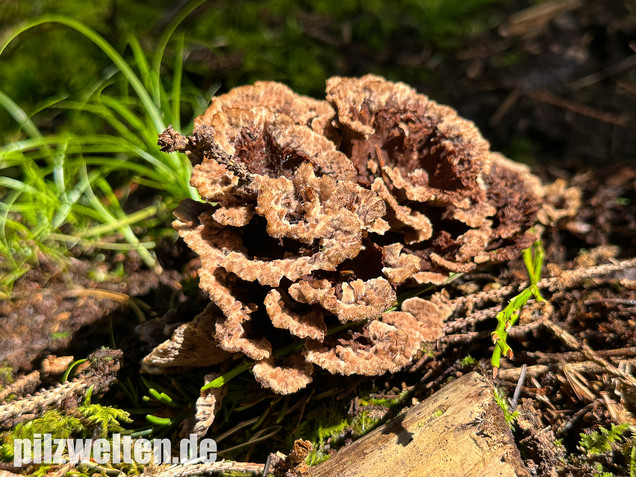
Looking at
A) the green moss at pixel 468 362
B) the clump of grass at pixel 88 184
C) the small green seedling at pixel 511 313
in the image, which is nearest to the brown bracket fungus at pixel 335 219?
the small green seedling at pixel 511 313

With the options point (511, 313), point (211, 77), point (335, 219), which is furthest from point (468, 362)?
point (211, 77)

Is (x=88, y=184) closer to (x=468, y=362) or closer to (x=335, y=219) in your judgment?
(x=335, y=219)

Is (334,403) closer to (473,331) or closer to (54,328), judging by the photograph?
(473,331)

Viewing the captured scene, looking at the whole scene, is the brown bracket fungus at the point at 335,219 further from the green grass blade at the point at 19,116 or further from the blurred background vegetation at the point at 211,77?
the green grass blade at the point at 19,116

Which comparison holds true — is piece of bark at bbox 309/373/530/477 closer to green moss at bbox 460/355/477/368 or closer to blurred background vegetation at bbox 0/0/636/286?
green moss at bbox 460/355/477/368

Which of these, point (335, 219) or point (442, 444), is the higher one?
point (335, 219)

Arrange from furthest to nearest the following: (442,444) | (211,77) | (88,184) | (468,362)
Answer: (211,77) → (88,184) → (468,362) → (442,444)
